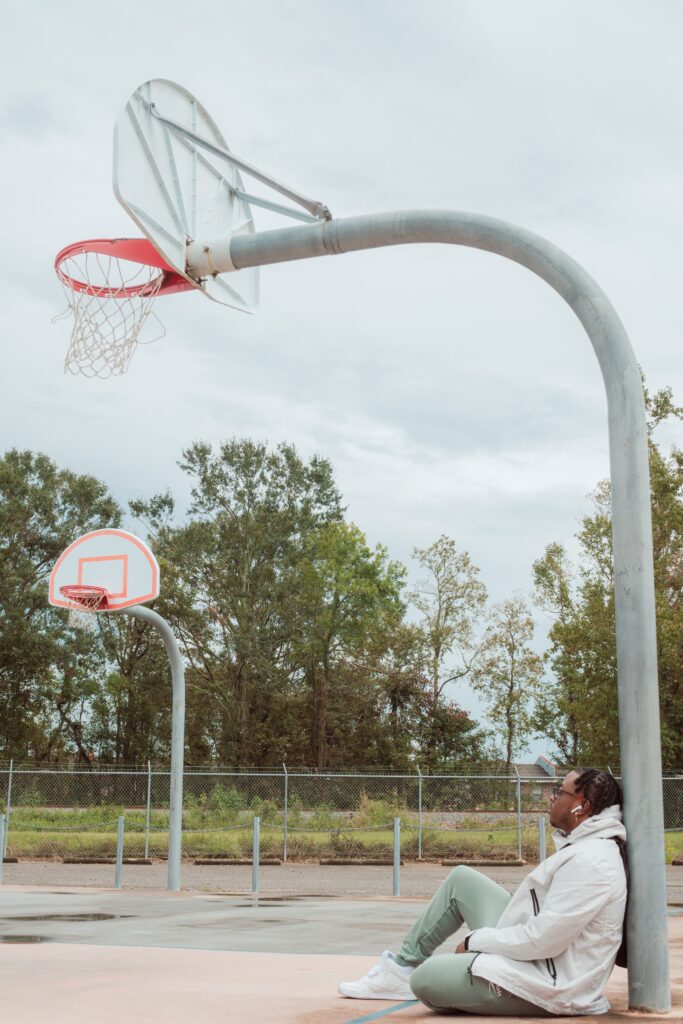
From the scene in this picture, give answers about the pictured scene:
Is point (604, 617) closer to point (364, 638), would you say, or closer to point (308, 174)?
point (364, 638)

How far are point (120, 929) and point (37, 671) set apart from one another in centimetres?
4188

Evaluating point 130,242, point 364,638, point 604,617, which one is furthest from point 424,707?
point 130,242

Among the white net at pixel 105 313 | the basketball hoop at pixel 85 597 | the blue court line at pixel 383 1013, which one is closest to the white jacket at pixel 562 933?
the blue court line at pixel 383 1013

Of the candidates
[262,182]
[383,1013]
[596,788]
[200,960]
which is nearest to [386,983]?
[383,1013]

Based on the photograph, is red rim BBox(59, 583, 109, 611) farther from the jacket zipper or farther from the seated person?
the jacket zipper

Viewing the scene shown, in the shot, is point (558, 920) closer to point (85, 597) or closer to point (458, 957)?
point (458, 957)

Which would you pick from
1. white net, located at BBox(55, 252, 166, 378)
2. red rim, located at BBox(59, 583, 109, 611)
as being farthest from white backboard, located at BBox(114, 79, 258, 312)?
red rim, located at BBox(59, 583, 109, 611)

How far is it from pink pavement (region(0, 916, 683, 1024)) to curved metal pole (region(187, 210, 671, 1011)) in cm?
41

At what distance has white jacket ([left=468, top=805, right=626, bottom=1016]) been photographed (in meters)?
4.62

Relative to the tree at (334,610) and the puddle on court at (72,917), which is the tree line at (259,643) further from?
the puddle on court at (72,917)

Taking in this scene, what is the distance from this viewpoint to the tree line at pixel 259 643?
5044 centimetres

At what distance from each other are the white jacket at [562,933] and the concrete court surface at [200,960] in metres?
0.38

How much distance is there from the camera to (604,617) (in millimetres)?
38156

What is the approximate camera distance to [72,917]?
11.3 metres
